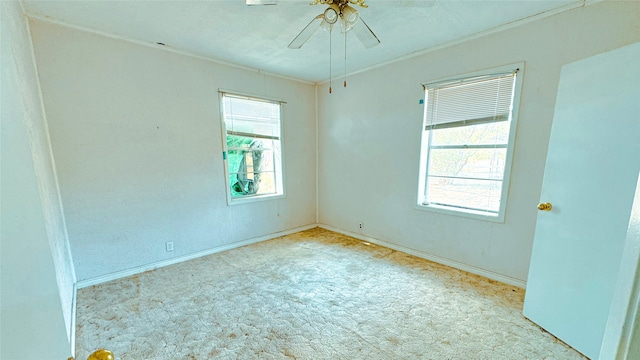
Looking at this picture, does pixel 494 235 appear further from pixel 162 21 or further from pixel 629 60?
pixel 162 21

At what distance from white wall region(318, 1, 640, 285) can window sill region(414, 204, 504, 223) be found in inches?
2.1

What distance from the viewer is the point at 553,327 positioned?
5.54 ft

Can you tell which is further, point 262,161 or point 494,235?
point 262,161

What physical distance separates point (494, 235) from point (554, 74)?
1.50m

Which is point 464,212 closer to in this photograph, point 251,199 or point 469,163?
point 469,163

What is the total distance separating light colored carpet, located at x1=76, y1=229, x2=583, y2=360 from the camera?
1.60 metres

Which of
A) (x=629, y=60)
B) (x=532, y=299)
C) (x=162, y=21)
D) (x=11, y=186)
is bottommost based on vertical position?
(x=532, y=299)

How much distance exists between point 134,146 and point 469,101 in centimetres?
349

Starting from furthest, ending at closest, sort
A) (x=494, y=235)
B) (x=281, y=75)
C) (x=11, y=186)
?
(x=281, y=75)
(x=494, y=235)
(x=11, y=186)

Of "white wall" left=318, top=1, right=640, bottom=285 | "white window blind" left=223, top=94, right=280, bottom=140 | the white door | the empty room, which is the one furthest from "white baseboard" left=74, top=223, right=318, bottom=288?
the white door

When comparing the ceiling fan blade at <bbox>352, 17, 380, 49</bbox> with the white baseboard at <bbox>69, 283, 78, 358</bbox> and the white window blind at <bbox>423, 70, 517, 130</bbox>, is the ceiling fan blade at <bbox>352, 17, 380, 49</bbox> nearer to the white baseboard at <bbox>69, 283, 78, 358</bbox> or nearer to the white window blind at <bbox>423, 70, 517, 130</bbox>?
the white window blind at <bbox>423, 70, 517, 130</bbox>

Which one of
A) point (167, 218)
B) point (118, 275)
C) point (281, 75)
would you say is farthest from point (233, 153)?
point (118, 275)

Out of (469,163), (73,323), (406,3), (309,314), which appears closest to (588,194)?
(469,163)

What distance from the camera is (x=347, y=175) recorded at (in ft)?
12.1
